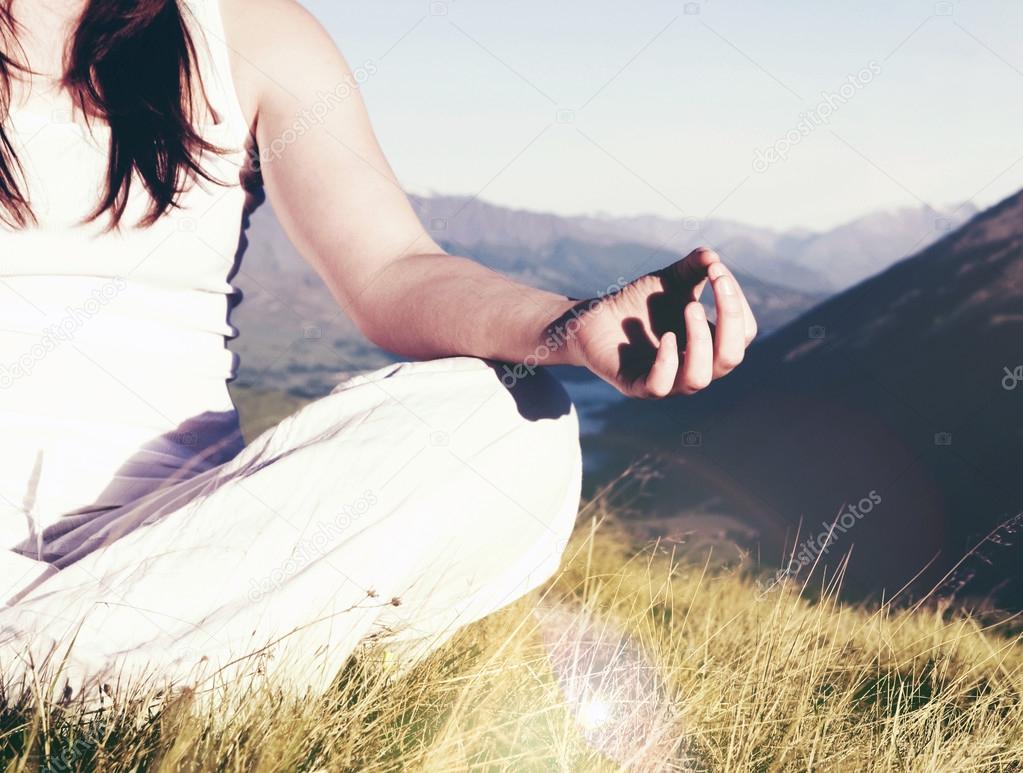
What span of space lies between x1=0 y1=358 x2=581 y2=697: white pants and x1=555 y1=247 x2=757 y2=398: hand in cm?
24

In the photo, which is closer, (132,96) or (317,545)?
(317,545)

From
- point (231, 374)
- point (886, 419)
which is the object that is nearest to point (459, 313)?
point (231, 374)

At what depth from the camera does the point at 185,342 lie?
1838 millimetres

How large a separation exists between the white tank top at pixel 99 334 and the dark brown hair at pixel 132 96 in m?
0.02

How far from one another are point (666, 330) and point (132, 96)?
126cm

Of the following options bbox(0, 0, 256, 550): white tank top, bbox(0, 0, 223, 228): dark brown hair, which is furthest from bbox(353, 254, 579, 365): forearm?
bbox(0, 0, 223, 228): dark brown hair

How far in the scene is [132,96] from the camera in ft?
6.00

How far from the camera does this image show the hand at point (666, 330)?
3.76ft

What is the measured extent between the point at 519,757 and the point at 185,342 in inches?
41.8

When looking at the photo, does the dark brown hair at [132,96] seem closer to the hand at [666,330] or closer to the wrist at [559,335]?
the wrist at [559,335]

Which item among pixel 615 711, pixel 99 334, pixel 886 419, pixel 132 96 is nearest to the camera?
pixel 615 711

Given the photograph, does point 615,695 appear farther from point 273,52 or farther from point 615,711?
point 273,52

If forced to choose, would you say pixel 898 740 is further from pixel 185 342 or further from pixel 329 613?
pixel 185 342

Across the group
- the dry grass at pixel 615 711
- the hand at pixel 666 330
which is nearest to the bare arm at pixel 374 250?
the hand at pixel 666 330
